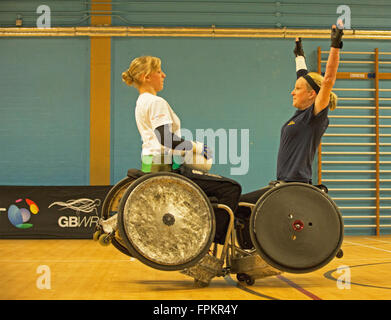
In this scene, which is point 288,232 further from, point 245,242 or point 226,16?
point 226,16

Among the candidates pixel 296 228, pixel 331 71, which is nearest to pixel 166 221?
pixel 296 228

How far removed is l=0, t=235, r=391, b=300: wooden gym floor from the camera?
2.75 metres

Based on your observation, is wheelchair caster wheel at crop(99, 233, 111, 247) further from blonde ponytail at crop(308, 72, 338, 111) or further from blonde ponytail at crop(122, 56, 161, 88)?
blonde ponytail at crop(308, 72, 338, 111)

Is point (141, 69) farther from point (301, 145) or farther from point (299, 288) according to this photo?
point (299, 288)

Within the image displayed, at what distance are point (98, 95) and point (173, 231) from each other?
5220 millimetres

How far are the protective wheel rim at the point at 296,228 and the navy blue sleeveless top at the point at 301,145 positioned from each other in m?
0.25

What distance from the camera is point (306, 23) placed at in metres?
7.61

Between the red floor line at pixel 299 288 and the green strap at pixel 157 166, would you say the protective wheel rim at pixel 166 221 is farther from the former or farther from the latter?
the red floor line at pixel 299 288

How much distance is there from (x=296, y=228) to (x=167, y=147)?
0.92m

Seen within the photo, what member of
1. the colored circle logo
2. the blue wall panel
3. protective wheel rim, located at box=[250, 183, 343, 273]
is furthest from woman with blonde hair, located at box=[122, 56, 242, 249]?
the blue wall panel

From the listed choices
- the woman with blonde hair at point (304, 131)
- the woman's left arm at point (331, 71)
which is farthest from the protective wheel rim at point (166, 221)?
the woman's left arm at point (331, 71)

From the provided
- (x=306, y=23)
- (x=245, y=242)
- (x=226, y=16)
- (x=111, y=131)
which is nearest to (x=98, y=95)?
(x=111, y=131)

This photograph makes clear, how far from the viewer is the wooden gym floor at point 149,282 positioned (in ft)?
9.02

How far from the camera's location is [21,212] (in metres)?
6.65
